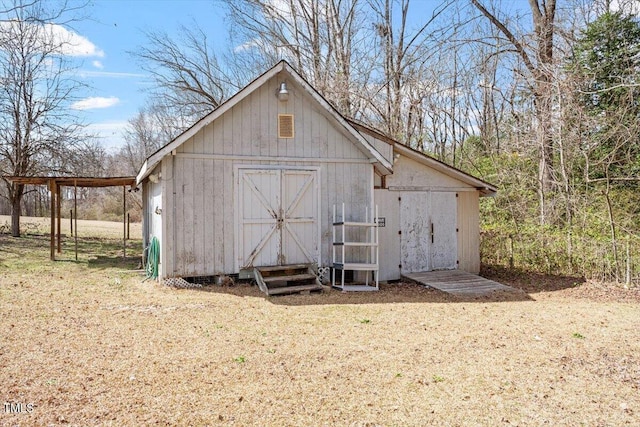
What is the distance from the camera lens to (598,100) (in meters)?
14.8

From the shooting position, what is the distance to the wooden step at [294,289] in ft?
30.3

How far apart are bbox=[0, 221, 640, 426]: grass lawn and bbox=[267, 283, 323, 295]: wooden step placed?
239 mm

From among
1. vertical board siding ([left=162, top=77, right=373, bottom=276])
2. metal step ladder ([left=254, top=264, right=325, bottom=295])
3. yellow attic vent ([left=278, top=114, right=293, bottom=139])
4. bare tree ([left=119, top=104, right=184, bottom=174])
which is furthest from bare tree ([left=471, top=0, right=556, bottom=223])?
bare tree ([left=119, top=104, right=184, bottom=174])

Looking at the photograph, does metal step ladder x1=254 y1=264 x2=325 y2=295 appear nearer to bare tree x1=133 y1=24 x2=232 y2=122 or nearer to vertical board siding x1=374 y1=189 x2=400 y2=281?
vertical board siding x1=374 y1=189 x2=400 y2=281

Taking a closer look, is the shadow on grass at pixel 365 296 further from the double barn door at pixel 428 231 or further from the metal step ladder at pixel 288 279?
the double barn door at pixel 428 231

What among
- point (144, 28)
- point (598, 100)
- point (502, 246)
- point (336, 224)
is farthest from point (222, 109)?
point (144, 28)

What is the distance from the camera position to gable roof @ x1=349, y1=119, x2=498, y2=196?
10891mm

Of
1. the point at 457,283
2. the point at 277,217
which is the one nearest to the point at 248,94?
the point at 277,217

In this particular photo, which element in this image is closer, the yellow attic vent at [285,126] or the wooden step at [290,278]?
the wooden step at [290,278]

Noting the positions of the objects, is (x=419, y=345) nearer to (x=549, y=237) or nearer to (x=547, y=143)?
(x=549, y=237)

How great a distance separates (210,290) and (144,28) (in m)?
19.0

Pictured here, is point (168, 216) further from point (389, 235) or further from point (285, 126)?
point (389, 235)

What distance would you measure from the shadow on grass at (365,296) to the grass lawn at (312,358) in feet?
0.26

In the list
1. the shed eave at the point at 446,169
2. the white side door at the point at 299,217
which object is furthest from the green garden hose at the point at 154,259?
the shed eave at the point at 446,169
